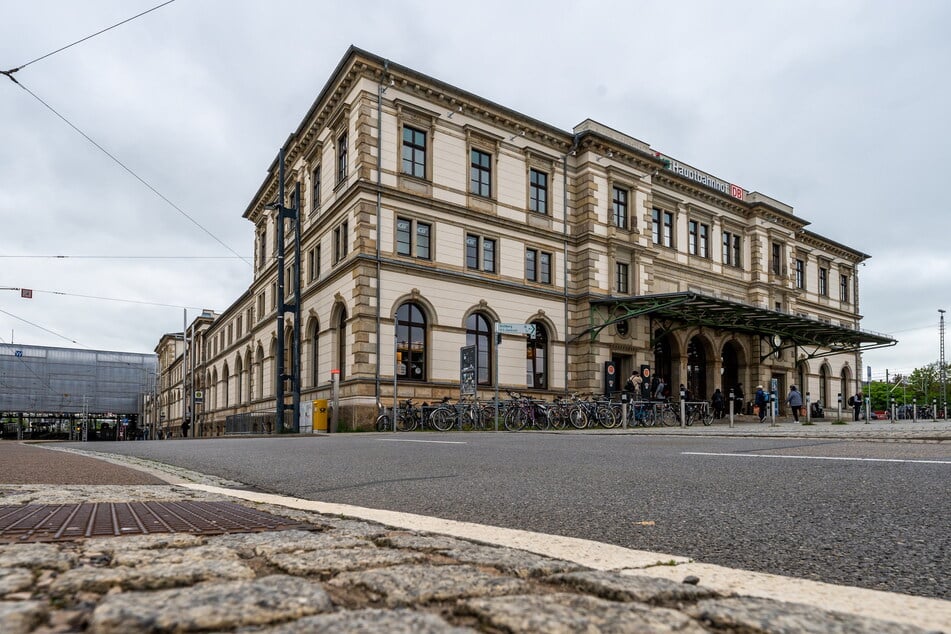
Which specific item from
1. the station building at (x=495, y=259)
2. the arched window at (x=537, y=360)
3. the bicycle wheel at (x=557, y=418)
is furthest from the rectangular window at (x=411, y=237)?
the bicycle wheel at (x=557, y=418)

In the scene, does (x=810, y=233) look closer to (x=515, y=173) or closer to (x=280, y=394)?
(x=515, y=173)

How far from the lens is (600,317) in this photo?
106 feet

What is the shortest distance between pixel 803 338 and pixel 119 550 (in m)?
43.0

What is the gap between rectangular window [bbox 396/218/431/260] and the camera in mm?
27672

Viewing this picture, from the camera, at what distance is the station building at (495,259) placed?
27.1 meters

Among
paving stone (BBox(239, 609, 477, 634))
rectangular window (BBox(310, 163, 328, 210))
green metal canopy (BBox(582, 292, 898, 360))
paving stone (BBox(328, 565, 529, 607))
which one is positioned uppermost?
rectangular window (BBox(310, 163, 328, 210))

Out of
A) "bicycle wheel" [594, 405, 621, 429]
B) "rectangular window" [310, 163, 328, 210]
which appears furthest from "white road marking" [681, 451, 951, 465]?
"rectangular window" [310, 163, 328, 210]

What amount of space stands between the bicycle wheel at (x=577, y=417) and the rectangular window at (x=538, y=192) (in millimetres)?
10195

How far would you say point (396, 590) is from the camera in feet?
6.18

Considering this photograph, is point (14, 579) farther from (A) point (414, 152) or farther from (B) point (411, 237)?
(A) point (414, 152)

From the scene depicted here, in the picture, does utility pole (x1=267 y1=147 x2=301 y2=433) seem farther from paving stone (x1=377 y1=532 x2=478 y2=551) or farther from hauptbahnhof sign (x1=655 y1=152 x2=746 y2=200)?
paving stone (x1=377 y1=532 x2=478 y2=551)

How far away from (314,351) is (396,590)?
29644 mm

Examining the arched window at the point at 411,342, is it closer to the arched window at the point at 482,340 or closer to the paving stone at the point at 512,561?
the arched window at the point at 482,340

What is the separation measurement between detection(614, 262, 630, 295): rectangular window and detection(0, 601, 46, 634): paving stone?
32.6 meters
